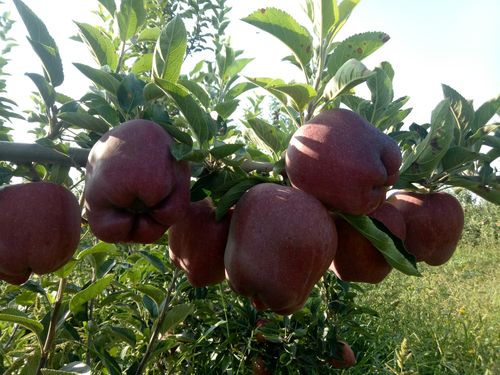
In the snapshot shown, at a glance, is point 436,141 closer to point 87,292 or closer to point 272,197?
point 272,197

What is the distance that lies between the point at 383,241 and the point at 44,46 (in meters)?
0.81

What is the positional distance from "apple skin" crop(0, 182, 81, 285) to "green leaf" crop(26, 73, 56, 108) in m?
0.18

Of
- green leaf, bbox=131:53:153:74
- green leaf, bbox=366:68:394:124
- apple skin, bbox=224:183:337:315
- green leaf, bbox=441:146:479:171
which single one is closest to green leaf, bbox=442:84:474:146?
green leaf, bbox=441:146:479:171

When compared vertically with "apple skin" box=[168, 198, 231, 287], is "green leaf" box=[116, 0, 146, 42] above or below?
above

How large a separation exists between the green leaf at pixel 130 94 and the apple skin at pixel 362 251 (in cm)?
49

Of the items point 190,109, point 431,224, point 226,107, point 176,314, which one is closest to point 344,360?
point 176,314

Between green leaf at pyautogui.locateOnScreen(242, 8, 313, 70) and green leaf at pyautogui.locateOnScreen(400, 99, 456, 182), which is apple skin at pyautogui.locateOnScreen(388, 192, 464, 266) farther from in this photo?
green leaf at pyautogui.locateOnScreen(242, 8, 313, 70)

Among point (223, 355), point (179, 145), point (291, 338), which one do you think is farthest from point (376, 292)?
point (179, 145)

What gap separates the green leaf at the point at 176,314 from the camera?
5.08ft

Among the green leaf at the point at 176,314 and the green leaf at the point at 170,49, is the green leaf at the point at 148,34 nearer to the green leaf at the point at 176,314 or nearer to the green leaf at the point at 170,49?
the green leaf at the point at 170,49

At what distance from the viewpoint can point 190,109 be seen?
3.03ft

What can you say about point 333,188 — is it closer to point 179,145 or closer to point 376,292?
point 179,145

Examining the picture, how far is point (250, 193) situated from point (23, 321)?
0.82 m

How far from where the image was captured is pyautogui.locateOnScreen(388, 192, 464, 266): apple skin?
1146 millimetres
